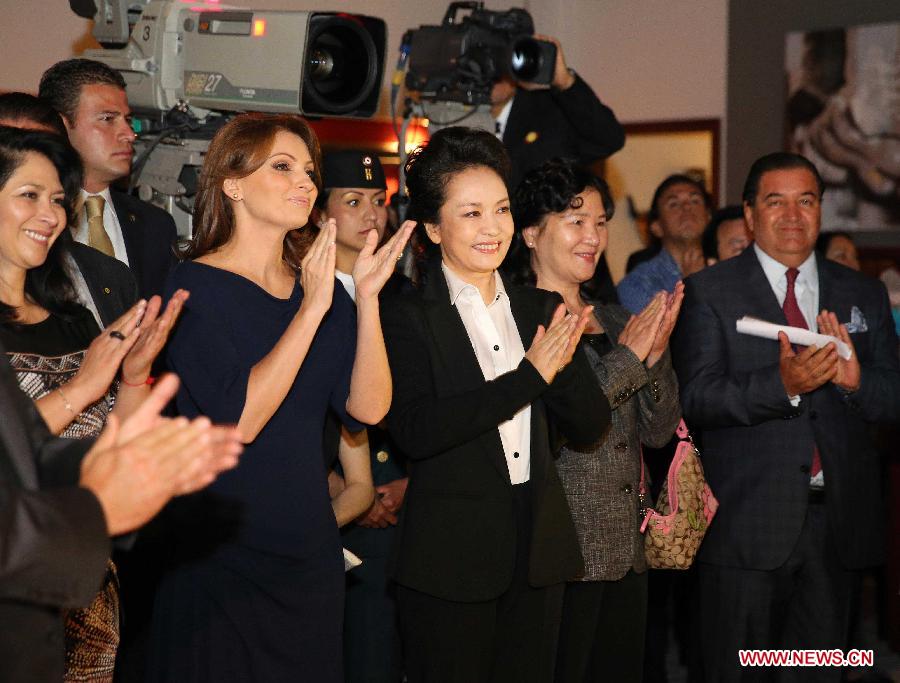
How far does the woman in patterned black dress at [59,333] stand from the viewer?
2.10 metres

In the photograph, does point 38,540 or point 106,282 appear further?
point 106,282

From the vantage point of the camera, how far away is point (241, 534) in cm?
214

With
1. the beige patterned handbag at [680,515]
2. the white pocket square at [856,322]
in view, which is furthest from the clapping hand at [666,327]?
the white pocket square at [856,322]

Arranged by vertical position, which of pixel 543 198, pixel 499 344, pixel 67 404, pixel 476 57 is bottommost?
pixel 67 404

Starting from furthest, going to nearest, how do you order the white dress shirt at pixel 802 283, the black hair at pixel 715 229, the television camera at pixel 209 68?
the black hair at pixel 715 229
the white dress shirt at pixel 802 283
the television camera at pixel 209 68

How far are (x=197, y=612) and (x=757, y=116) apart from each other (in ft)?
17.9

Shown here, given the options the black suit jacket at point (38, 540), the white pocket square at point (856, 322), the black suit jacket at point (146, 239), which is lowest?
the black suit jacket at point (38, 540)

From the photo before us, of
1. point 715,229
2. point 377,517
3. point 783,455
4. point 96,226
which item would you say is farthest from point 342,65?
point 715,229

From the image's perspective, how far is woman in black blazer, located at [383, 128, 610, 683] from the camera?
2289 mm

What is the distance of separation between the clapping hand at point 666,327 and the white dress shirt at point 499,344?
45 centimetres

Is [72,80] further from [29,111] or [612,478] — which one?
[612,478]

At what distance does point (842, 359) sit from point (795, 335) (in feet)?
0.48

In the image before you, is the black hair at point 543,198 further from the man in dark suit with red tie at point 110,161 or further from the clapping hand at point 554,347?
the man in dark suit with red tie at point 110,161

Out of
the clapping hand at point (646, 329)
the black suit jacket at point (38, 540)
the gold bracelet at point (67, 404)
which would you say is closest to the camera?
the black suit jacket at point (38, 540)
